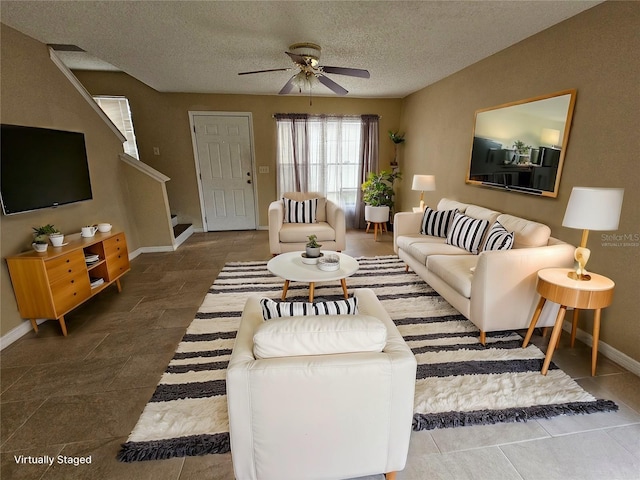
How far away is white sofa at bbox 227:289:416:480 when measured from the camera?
1127 millimetres

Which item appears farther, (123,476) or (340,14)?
(340,14)

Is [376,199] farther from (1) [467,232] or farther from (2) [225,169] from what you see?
(2) [225,169]

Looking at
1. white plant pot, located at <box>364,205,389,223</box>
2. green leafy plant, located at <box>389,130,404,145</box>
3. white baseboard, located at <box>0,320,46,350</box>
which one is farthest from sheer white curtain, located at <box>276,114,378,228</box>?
white baseboard, located at <box>0,320,46,350</box>

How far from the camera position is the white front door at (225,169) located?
545 cm

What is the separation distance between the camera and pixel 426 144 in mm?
4914

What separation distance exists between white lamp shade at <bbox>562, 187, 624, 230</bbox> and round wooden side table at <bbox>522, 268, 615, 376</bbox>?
14.3 inches

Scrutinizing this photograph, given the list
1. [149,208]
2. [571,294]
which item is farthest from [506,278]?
[149,208]

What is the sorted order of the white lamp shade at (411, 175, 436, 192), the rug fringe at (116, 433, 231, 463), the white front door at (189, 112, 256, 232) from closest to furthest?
the rug fringe at (116, 433, 231, 463) → the white lamp shade at (411, 175, 436, 192) → the white front door at (189, 112, 256, 232)

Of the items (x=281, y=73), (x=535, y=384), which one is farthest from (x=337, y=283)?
(x=281, y=73)

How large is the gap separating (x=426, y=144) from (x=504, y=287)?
330cm

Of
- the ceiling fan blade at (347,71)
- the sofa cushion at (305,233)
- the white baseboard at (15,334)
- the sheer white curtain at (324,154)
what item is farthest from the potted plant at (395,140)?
the white baseboard at (15,334)

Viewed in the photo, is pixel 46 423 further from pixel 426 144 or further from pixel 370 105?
pixel 370 105

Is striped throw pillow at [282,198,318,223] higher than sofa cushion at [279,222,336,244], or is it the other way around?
striped throw pillow at [282,198,318,223]

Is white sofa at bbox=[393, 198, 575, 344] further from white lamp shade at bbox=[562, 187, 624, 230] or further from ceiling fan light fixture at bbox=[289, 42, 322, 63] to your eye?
ceiling fan light fixture at bbox=[289, 42, 322, 63]
